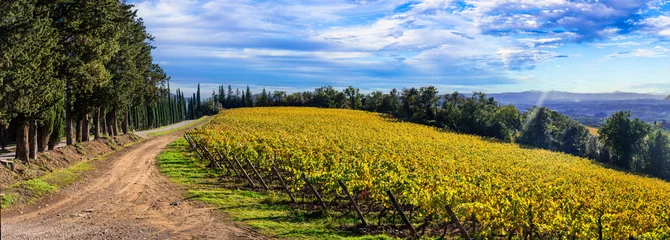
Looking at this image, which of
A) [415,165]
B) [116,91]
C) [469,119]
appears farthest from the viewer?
[469,119]

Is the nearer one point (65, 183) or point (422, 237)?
point (422, 237)

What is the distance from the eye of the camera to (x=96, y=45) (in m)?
25.9

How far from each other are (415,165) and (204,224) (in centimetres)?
1064

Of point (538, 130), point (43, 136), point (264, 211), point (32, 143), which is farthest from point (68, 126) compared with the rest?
point (538, 130)

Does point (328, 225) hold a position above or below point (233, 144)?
below

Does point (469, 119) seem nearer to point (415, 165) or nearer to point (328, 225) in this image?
point (415, 165)

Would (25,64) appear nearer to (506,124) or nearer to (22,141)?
(22,141)

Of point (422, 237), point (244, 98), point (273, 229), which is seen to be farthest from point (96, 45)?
point (244, 98)

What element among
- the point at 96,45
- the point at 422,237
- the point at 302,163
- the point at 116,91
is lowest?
the point at 422,237

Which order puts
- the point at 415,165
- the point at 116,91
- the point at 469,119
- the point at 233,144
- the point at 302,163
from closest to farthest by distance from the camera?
the point at 302,163 → the point at 415,165 → the point at 233,144 → the point at 116,91 → the point at 469,119

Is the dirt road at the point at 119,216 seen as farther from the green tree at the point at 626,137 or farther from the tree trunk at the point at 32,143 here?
the green tree at the point at 626,137

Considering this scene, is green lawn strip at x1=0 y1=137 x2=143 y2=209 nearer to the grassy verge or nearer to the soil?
the grassy verge

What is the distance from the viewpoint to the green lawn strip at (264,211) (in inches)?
507

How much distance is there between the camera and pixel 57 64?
76.3ft
